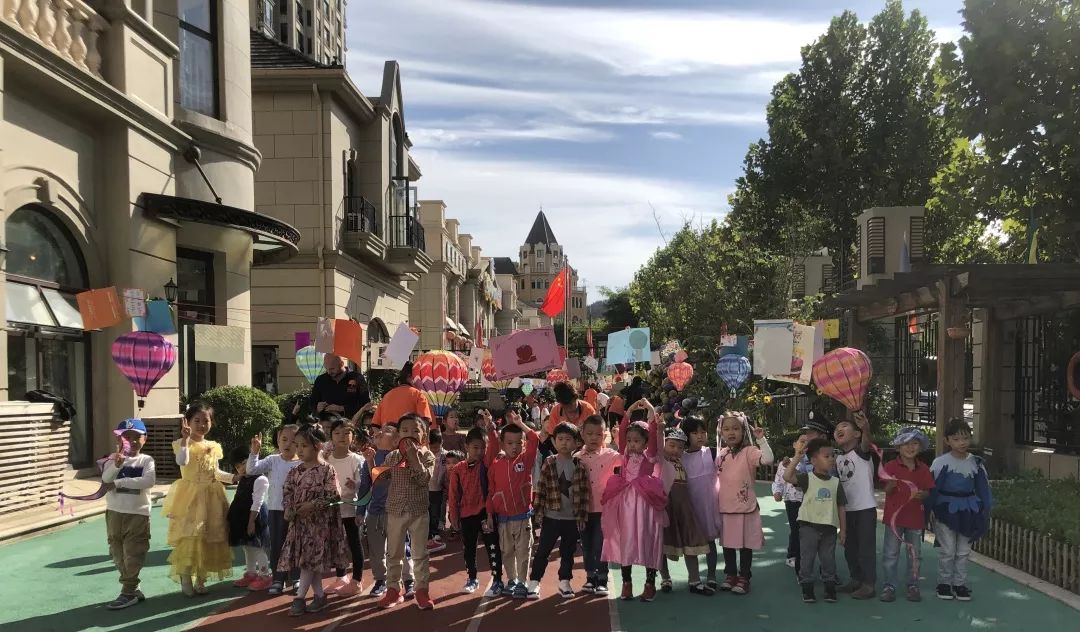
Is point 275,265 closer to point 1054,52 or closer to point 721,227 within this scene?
point 1054,52

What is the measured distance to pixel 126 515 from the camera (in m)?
6.67

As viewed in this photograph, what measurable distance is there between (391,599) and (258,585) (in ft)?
4.50

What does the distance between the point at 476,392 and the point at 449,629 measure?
28.5 m

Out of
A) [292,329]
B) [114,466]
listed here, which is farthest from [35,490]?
[292,329]

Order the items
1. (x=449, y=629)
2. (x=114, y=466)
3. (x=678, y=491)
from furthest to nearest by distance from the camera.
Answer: (x=678, y=491) < (x=114, y=466) < (x=449, y=629)

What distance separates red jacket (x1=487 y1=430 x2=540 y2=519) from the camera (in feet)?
22.7

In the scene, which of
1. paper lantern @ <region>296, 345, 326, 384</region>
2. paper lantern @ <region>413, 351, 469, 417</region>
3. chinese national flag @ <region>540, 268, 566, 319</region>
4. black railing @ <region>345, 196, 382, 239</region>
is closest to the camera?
paper lantern @ <region>413, 351, 469, 417</region>

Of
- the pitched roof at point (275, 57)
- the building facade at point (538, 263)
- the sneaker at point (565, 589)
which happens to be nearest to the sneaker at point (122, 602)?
the sneaker at point (565, 589)

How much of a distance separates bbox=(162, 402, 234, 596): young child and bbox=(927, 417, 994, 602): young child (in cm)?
622

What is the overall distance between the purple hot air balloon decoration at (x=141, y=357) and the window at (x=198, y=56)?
24.0 feet

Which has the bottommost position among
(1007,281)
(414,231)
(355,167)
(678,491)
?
(678,491)

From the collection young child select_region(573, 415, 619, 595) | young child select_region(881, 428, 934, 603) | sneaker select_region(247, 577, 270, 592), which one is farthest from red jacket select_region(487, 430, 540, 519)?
young child select_region(881, 428, 934, 603)

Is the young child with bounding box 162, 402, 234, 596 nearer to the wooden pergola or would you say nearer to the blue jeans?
the blue jeans

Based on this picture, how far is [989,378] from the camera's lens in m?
13.5
